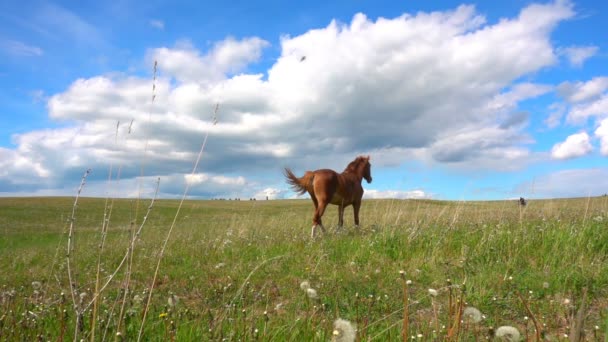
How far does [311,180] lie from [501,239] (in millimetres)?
6393

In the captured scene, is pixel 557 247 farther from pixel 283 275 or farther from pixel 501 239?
pixel 283 275

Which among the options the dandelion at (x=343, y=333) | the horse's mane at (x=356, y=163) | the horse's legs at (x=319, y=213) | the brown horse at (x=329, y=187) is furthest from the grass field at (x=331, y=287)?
the horse's mane at (x=356, y=163)

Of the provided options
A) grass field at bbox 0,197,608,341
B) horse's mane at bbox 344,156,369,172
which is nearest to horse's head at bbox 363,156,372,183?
horse's mane at bbox 344,156,369,172

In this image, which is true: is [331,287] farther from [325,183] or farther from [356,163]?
[356,163]

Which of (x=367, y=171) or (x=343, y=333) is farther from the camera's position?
(x=367, y=171)

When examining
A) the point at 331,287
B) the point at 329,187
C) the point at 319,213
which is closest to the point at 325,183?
the point at 329,187

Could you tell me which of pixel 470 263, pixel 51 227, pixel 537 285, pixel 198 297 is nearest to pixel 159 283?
pixel 198 297

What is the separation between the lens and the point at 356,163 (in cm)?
1431

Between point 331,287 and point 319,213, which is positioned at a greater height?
point 319,213

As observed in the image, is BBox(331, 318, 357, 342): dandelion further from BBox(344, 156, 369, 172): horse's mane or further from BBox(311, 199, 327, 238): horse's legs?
BBox(344, 156, 369, 172): horse's mane

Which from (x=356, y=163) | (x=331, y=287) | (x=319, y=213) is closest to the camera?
(x=331, y=287)

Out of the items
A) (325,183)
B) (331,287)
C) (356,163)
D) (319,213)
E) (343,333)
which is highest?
(356,163)

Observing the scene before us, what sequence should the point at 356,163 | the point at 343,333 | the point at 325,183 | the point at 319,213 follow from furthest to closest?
the point at 356,163
the point at 325,183
the point at 319,213
the point at 343,333

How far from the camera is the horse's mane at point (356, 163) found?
14100mm
